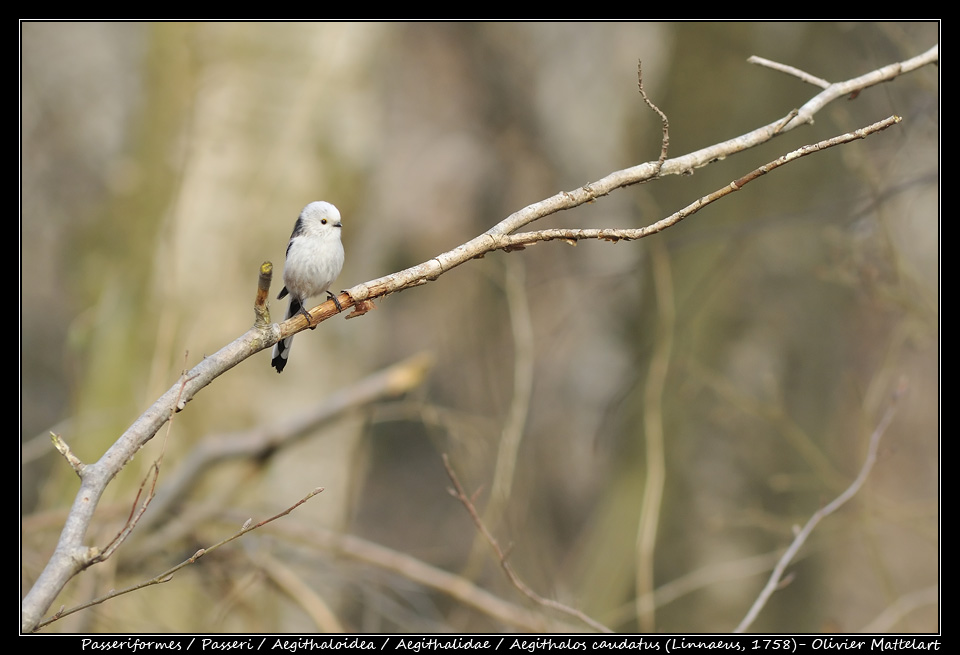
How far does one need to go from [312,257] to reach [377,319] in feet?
12.1

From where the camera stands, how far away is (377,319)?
5.43 m

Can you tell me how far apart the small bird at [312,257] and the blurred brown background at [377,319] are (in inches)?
46.1

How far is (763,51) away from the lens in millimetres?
4629

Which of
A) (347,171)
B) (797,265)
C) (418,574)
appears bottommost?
(418,574)

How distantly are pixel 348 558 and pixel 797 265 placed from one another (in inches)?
128

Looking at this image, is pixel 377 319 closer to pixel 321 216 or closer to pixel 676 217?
pixel 321 216

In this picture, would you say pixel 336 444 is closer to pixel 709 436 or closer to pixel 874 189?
pixel 709 436

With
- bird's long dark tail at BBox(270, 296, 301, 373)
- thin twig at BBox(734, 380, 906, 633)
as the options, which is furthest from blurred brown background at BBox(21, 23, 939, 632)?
bird's long dark tail at BBox(270, 296, 301, 373)

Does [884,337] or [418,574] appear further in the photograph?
[884,337]

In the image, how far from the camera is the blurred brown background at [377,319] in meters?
3.41

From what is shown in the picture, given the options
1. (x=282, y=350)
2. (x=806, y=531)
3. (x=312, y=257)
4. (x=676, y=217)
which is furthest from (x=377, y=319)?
(x=676, y=217)

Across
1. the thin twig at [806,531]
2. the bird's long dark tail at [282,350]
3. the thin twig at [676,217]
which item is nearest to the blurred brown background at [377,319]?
the thin twig at [806,531]

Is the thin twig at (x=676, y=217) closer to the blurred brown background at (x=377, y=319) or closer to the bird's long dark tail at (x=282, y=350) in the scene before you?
the bird's long dark tail at (x=282, y=350)

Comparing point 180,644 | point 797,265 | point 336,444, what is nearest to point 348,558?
point 180,644
